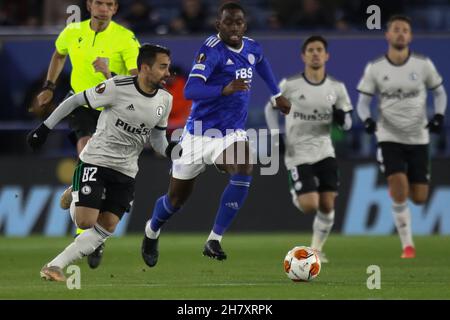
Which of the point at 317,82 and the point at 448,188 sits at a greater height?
the point at 317,82

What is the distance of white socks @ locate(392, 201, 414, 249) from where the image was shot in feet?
43.4

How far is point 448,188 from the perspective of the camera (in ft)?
55.2

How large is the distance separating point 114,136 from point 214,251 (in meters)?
1.40

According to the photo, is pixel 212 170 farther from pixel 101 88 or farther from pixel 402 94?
pixel 101 88

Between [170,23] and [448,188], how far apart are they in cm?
541

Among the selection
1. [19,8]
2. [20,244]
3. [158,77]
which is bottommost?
[20,244]

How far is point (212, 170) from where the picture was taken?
678 inches

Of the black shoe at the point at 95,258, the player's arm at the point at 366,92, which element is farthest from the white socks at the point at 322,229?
the black shoe at the point at 95,258

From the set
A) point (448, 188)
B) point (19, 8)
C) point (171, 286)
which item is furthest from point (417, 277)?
point (19, 8)

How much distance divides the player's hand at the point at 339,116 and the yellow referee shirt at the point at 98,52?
105 inches

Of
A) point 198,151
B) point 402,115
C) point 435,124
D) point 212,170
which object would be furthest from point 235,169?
point 212,170
